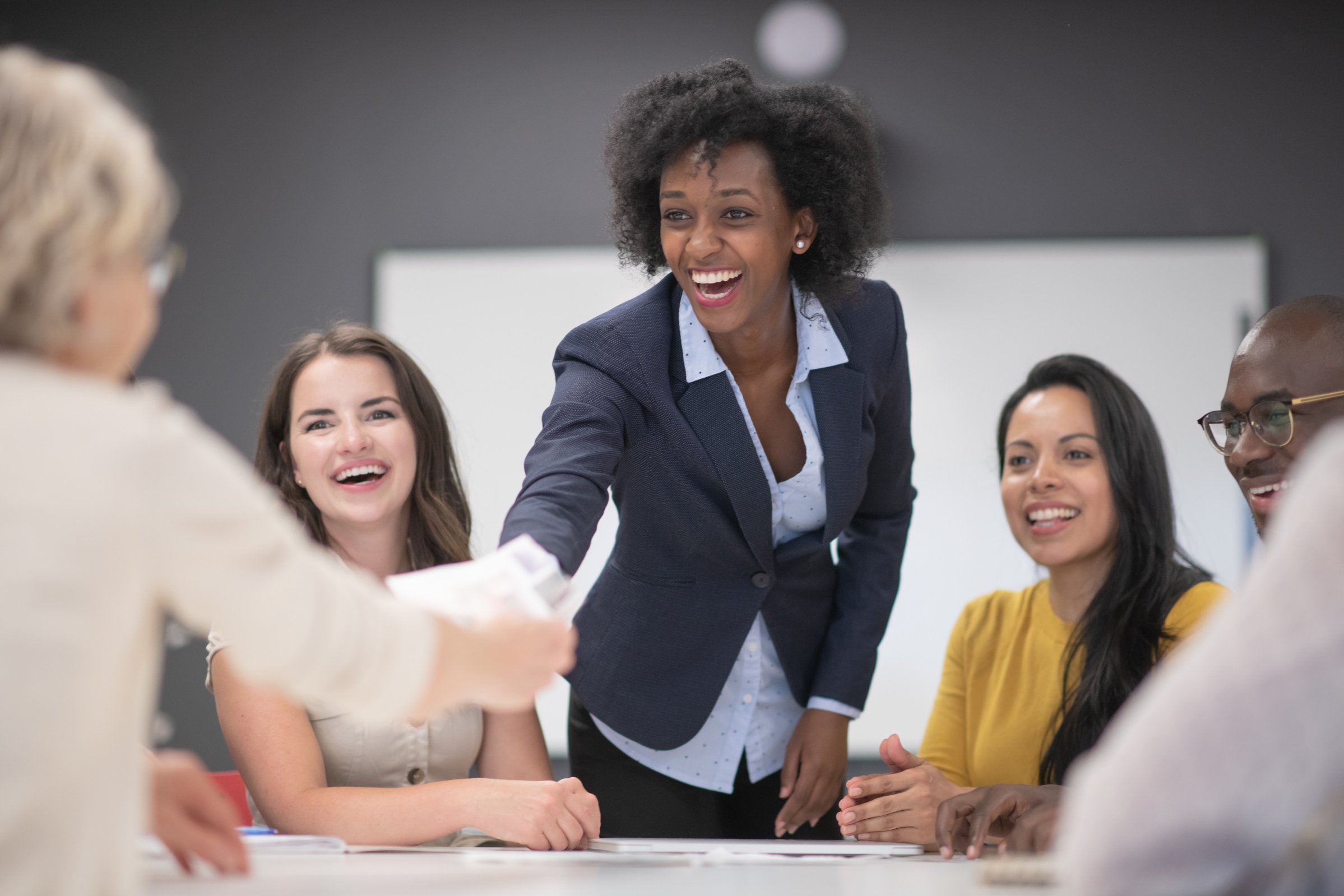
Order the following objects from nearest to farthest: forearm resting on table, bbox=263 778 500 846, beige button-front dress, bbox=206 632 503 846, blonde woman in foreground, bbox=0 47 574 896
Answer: blonde woman in foreground, bbox=0 47 574 896 < forearm resting on table, bbox=263 778 500 846 < beige button-front dress, bbox=206 632 503 846

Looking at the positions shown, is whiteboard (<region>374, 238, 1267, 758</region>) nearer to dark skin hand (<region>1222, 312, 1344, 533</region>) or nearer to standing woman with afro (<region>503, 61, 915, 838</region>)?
standing woman with afro (<region>503, 61, 915, 838</region>)

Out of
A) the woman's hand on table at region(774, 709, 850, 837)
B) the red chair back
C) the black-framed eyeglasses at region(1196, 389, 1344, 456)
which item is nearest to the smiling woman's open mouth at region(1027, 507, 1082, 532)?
the black-framed eyeglasses at region(1196, 389, 1344, 456)

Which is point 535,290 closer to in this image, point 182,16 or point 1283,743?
point 182,16

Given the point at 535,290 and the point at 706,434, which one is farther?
the point at 535,290

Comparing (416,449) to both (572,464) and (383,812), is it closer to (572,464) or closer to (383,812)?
(572,464)

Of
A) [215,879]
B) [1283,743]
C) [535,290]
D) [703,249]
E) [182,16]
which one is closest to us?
[1283,743]

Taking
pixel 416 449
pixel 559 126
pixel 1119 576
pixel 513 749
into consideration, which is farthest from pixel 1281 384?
pixel 559 126

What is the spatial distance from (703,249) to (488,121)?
2947 mm

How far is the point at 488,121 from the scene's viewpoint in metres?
4.64

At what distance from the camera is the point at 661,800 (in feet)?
6.95

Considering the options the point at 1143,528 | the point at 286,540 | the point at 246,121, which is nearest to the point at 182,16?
the point at 246,121

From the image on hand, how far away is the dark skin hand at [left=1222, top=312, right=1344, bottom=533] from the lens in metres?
1.73

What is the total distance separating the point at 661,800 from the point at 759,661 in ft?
0.98

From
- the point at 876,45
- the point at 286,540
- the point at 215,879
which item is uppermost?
the point at 876,45
